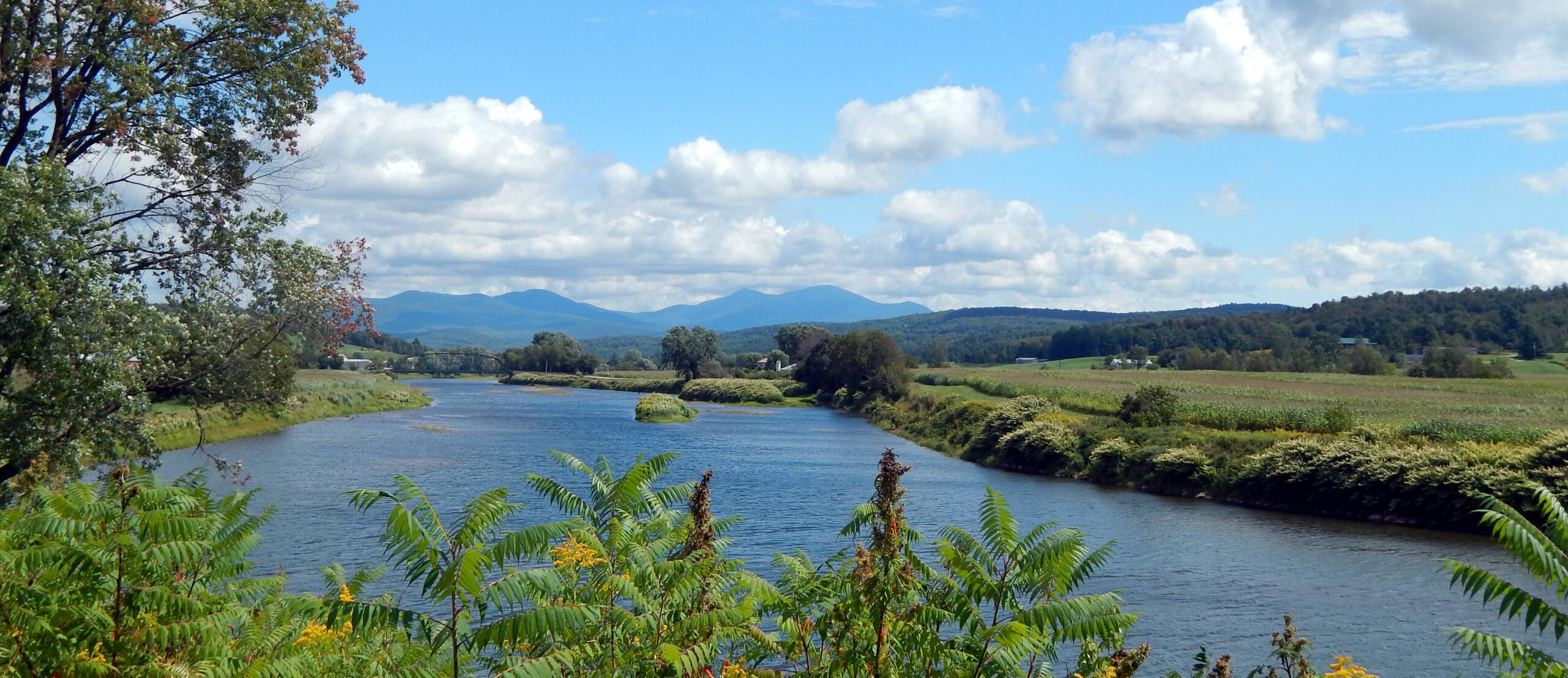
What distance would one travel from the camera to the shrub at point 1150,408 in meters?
52.2

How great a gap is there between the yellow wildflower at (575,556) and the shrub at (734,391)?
10169 cm

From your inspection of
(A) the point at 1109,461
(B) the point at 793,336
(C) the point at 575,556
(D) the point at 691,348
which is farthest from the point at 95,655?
(B) the point at 793,336

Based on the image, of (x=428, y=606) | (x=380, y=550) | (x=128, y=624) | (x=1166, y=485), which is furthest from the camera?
(x=1166, y=485)

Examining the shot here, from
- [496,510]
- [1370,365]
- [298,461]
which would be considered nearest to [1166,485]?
[298,461]

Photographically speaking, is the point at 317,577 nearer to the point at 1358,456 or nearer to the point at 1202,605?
the point at 1202,605

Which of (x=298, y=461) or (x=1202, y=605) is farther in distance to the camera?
(x=298, y=461)

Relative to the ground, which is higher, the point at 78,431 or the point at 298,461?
the point at 78,431

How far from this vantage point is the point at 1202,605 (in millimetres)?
23375

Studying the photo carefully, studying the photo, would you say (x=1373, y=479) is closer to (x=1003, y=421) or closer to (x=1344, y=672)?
(x=1003, y=421)

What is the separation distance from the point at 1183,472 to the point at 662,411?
1801 inches

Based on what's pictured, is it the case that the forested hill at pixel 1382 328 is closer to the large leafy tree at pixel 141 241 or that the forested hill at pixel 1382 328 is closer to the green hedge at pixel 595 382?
the green hedge at pixel 595 382

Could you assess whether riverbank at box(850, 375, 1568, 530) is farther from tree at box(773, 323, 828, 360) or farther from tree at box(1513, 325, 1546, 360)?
tree at box(773, 323, 828, 360)

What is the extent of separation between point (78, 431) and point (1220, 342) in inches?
6405

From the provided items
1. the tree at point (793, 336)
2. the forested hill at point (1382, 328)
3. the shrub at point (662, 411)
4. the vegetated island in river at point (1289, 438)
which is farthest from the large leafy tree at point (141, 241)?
the tree at point (793, 336)
